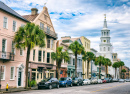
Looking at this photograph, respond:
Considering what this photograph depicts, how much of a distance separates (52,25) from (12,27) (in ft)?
50.1

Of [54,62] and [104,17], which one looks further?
[104,17]

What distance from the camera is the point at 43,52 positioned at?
132 ft

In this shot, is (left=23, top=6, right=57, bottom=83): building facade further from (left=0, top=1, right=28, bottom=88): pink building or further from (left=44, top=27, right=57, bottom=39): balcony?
(left=0, top=1, right=28, bottom=88): pink building

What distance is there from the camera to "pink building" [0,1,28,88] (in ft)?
91.8

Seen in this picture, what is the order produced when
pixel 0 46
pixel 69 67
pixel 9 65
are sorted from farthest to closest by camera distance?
pixel 69 67 → pixel 9 65 → pixel 0 46

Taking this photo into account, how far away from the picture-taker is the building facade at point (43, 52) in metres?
37.0

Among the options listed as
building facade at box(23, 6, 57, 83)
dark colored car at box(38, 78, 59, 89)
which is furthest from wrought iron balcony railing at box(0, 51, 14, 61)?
building facade at box(23, 6, 57, 83)

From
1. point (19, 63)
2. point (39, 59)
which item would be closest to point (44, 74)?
point (39, 59)

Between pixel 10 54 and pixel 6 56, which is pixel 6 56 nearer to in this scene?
pixel 6 56

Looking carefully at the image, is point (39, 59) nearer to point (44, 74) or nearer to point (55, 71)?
point (44, 74)

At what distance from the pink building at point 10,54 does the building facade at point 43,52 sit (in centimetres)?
334

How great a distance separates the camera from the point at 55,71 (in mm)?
45438

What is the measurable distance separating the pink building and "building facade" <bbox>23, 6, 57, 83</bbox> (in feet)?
11.0

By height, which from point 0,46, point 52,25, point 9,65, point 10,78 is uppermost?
point 52,25
